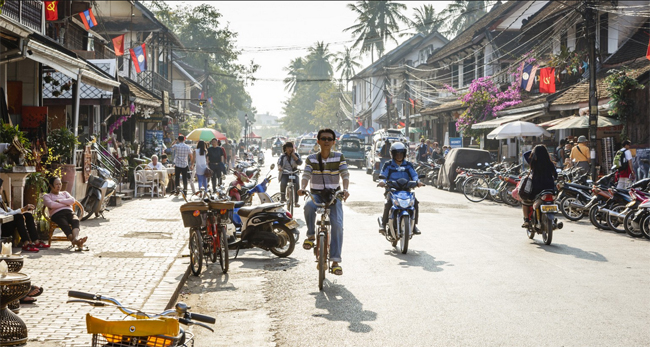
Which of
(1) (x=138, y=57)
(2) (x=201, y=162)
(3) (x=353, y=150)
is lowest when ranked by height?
(2) (x=201, y=162)

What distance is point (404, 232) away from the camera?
36.1 ft

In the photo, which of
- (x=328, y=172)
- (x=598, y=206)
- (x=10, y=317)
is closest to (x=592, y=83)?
(x=598, y=206)

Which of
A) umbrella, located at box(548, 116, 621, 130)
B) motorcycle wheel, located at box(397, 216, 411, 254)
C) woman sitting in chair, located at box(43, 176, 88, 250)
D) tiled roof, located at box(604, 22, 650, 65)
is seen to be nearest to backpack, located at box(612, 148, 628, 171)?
umbrella, located at box(548, 116, 621, 130)

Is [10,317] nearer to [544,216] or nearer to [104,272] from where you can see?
[104,272]

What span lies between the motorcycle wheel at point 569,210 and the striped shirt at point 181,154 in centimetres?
1089

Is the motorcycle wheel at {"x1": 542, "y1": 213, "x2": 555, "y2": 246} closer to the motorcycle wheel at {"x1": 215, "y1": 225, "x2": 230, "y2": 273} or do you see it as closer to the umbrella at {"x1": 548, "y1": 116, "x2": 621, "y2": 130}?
the motorcycle wheel at {"x1": 215, "y1": 225, "x2": 230, "y2": 273}

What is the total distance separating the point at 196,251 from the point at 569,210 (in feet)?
35.3

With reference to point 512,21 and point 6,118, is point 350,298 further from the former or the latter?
point 512,21

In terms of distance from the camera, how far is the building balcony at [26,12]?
16234 millimetres

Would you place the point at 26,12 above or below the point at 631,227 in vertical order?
above

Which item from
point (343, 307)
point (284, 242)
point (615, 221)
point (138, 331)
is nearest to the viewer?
point (138, 331)

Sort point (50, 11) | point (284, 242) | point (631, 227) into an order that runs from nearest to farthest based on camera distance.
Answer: point (284, 242), point (631, 227), point (50, 11)

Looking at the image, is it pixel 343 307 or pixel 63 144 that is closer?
pixel 343 307

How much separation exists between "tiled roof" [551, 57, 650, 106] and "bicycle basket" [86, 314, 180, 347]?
2281 cm
